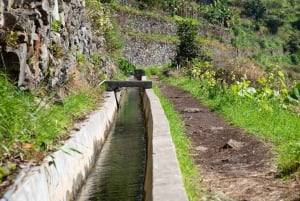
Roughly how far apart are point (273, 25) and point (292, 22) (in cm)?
569

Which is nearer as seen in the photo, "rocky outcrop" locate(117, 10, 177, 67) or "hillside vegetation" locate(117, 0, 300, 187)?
"hillside vegetation" locate(117, 0, 300, 187)

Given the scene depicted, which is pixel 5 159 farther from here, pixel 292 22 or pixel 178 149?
pixel 292 22

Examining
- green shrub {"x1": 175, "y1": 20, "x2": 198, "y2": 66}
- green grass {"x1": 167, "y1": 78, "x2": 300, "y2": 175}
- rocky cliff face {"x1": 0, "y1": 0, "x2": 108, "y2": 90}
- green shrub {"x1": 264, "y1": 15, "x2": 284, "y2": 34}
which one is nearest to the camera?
green grass {"x1": 167, "y1": 78, "x2": 300, "y2": 175}

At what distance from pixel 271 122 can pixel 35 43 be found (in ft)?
18.3

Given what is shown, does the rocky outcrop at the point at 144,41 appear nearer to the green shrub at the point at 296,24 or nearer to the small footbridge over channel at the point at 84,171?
the green shrub at the point at 296,24

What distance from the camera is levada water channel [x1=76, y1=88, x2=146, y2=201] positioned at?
8.60m

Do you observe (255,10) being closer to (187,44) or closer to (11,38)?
(187,44)

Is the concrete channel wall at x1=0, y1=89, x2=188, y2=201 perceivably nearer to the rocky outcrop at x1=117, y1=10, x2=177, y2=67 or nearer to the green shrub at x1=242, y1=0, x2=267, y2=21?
the rocky outcrop at x1=117, y1=10, x2=177, y2=67

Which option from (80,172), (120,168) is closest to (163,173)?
(80,172)

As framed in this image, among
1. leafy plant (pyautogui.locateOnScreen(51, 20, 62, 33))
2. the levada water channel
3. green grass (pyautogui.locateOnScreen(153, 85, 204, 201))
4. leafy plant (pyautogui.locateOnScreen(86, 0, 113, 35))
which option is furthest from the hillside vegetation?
leafy plant (pyautogui.locateOnScreen(86, 0, 113, 35))

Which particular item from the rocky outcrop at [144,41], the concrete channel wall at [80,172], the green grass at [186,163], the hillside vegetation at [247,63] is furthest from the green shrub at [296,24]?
the concrete channel wall at [80,172]

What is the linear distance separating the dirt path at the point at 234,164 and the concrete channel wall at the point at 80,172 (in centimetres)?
56

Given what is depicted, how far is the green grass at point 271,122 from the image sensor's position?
6625 millimetres

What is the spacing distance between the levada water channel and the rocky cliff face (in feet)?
7.46
